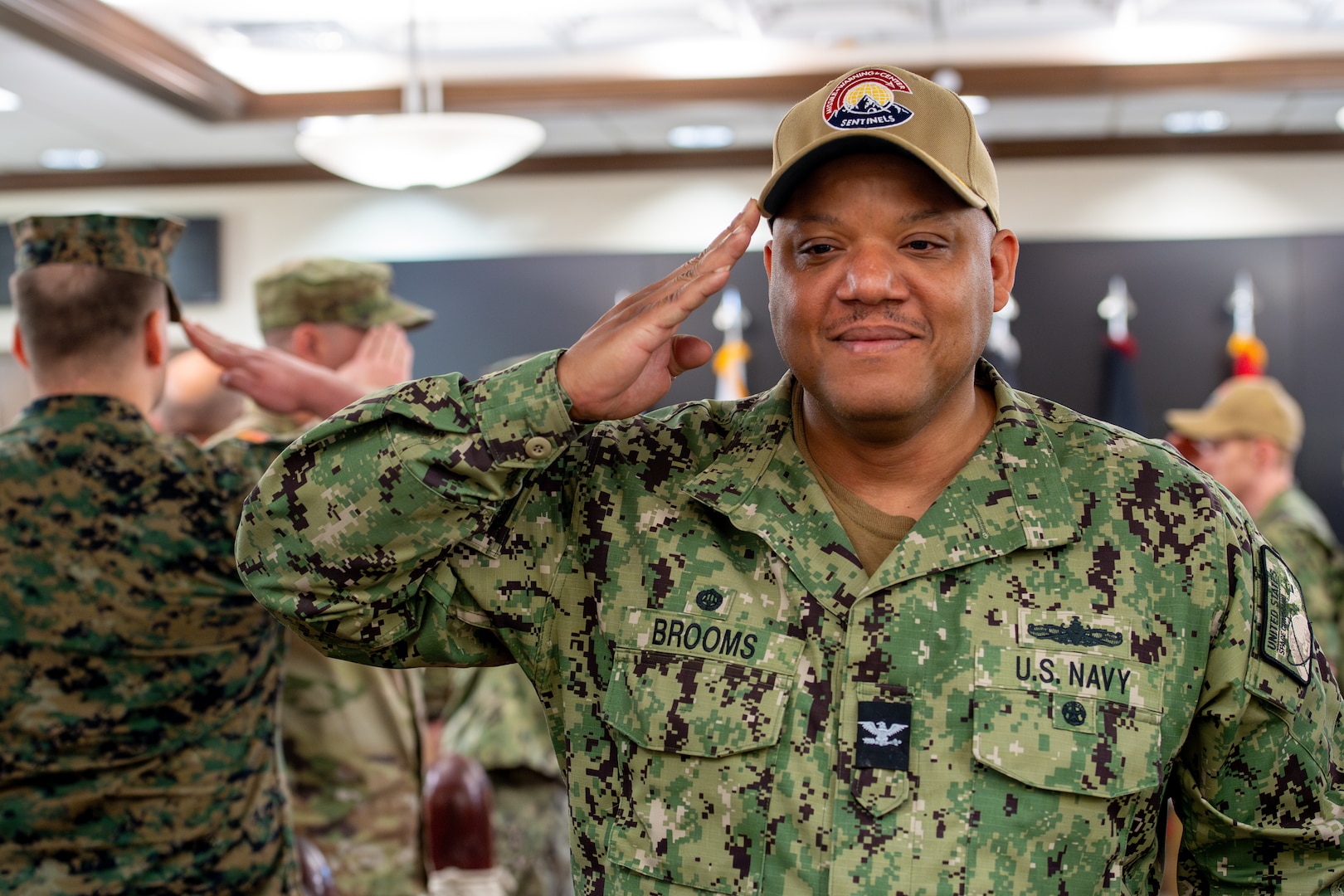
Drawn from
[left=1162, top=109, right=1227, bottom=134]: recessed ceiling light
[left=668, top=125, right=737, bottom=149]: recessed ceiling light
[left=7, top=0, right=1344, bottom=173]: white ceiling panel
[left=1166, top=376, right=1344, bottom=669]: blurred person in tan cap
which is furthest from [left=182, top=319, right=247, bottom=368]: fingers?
[left=1162, top=109, right=1227, bottom=134]: recessed ceiling light

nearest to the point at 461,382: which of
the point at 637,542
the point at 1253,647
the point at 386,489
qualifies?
the point at 386,489

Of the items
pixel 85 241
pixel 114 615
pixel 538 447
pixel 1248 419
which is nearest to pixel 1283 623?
pixel 538 447

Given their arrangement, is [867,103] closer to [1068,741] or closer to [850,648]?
[850,648]

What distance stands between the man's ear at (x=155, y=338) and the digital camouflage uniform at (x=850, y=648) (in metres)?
0.95

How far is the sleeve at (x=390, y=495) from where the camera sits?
1.38m

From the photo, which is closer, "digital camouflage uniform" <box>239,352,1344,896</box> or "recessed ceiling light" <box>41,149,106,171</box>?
"digital camouflage uniform" <box>239,352,1344,896</box>

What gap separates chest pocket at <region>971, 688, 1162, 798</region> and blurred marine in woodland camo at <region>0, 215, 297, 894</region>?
1.35 metres

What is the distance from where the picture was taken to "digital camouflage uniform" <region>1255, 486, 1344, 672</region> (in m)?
4.04

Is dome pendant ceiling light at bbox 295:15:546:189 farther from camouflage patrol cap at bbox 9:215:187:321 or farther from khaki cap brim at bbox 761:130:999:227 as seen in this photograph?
khaki cap brim at bbox 761:130:999:227

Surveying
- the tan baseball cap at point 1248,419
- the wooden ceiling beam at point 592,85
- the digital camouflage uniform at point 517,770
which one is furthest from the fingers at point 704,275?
the wooden ceiling beam at point 592,85

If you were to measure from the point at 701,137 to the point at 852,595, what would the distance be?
5846 millimetres

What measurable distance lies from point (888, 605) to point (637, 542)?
0.95 ft

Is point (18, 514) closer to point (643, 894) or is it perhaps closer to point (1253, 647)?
point (643, 894)

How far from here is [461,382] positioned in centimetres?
145
